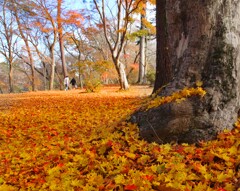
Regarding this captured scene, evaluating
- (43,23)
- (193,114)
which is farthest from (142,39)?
(193,114)

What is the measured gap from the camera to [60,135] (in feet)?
14.1

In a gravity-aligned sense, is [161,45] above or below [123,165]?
above

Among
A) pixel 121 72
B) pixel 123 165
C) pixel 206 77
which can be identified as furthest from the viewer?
pixel 121 72

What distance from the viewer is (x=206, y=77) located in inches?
110

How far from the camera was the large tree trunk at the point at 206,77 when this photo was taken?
2.70m

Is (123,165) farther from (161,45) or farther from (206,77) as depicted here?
(161,45)

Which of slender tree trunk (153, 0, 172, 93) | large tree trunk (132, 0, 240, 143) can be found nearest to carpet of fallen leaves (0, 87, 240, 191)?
large tree trunk (132, 0, 240, 143)

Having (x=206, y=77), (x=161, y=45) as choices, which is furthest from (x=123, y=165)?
(x=161, y=45)

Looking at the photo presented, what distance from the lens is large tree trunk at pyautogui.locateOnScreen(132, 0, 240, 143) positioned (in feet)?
8.85

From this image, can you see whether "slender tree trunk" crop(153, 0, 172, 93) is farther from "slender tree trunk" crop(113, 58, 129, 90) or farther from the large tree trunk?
"slender tree trunk" crop(113, 58, 129, 90)

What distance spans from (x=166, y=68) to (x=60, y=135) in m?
2.89

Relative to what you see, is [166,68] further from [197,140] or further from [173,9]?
[197,140]

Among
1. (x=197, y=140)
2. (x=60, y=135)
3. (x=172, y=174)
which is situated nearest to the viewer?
(x=172, y=174)

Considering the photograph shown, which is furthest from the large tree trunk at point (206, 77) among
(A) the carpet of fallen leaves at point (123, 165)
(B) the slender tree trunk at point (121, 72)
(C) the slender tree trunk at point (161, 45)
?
(B) the slender tree trunk at point (121, 72)
